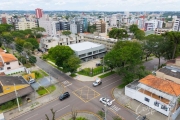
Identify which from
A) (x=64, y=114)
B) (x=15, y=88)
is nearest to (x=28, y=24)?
(x=15, y=88)

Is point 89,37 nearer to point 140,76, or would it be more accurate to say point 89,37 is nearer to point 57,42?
point 57,42

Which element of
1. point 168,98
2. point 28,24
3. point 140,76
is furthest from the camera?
point 28,24

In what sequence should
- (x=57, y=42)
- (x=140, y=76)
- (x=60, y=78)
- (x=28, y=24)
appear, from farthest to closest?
(x=28, y=24)
(x=57, y=42)
(x=60, y=78)
(x=140, y=76)

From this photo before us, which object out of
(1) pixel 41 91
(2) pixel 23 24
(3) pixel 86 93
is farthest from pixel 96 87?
(2) pixel 23 24

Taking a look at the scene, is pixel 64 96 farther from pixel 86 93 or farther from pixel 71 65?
pixel 71 65

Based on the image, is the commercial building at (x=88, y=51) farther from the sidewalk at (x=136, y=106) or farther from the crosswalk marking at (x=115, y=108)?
the crosswalk marking at (x=115, y=108)

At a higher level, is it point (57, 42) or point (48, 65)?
point (57, 42)

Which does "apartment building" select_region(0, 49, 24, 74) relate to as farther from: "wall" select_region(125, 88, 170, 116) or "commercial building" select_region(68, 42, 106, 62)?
"wall" select_region(125, 88, 170, 116)
